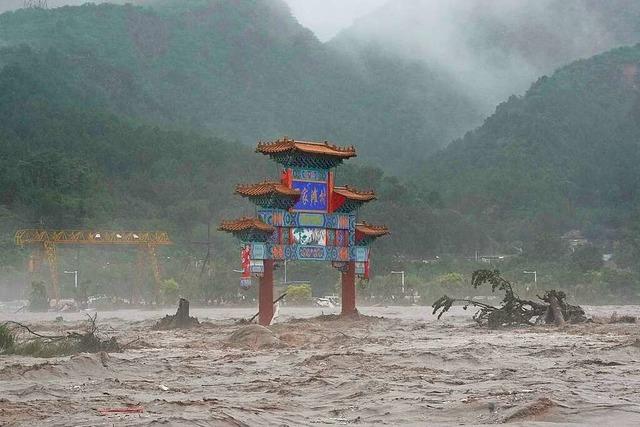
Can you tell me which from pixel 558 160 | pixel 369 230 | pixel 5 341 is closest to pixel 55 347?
pixel 5 341

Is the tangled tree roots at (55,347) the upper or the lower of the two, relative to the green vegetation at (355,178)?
lower

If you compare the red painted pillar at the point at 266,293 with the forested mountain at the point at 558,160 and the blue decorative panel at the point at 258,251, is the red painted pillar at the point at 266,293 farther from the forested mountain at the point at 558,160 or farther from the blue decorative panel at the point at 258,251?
the forested mountain at the point at 558,160

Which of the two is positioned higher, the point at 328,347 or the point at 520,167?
the point at 520,167

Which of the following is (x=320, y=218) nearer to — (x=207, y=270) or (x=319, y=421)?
(x=319, y=421)

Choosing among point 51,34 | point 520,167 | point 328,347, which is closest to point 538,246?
point 520,167

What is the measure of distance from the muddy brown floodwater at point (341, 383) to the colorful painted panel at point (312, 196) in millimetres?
7540

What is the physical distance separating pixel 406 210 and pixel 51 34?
392 feet

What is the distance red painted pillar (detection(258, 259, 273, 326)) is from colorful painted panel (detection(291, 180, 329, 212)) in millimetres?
2285

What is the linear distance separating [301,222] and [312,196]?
1.08m

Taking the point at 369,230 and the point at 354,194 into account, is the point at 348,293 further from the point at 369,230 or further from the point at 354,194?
the point at 354,194

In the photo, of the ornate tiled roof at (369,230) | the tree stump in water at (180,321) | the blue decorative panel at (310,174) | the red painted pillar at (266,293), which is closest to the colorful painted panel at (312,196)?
the blue decorative panel at (310,174)

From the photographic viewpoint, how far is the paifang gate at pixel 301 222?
104ft

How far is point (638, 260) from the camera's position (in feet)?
261

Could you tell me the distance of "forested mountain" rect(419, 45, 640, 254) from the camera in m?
113
